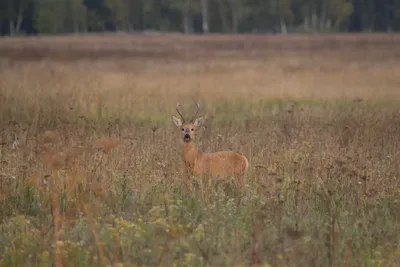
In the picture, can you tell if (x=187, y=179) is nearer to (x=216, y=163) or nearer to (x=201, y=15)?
(x=216, y=163)

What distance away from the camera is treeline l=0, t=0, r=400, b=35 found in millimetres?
82062

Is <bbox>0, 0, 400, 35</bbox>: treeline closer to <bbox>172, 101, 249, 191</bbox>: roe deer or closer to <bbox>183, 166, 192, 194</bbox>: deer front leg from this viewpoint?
<bbox>172, 101, 249, 191</bbox>: roe deer

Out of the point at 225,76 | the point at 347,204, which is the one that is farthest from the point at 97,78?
the point at 347,204

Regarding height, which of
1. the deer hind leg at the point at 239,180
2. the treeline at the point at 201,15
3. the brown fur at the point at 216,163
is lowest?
the deer hind leg at the point at 239,180

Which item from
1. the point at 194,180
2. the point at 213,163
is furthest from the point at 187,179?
the point at 213,163

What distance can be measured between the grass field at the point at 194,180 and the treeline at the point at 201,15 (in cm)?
6390

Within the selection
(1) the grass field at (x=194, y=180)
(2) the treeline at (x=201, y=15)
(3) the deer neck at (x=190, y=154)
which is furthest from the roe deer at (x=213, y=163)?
(2) the treeline at (x=201, y=15)

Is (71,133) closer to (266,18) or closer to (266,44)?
(266,44)

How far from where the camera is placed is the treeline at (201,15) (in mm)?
82062

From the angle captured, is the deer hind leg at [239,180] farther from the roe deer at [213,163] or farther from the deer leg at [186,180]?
the deer leg at [186,180]

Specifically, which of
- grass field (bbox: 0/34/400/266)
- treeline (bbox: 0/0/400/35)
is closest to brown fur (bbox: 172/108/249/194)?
grass field (bbox: 0/34/400/266)

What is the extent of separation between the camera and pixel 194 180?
8203 mm

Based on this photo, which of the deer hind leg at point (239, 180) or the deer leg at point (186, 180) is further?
the deer hind leg at point (239, 180)

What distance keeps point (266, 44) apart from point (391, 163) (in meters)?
36.2
